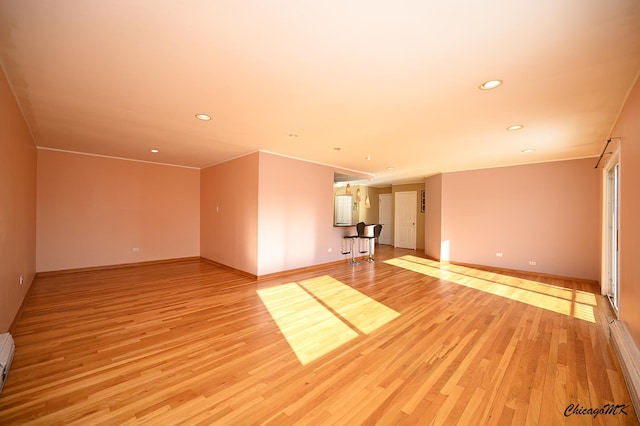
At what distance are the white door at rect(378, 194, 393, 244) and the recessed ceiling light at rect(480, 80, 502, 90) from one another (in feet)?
27.2

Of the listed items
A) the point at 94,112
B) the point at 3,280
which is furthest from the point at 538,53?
the point at 3,280

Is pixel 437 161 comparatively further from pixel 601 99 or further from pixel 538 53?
pixel 538 53

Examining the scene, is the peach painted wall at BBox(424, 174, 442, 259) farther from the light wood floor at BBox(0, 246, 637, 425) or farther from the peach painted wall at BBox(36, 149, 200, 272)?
the peach painted wall at BBox(36, 149, 200, 272)

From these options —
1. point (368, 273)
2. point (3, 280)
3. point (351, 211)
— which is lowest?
point (368, 273)

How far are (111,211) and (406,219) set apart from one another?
9055 mm

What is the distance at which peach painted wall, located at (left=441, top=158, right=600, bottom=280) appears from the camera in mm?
5473

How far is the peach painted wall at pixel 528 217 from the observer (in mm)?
5473

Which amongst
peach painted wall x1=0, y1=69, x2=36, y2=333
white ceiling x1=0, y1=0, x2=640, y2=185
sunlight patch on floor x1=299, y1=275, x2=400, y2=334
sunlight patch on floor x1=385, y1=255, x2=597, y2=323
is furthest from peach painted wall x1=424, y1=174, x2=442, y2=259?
peach painted wall x1=0, y1=69, x2=36, y2=333

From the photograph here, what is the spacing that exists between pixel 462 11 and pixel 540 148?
452cm

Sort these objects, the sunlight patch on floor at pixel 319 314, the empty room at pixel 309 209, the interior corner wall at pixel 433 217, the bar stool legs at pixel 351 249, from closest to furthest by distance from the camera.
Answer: the empty room at pixel 309 209 < the sunlight patch on floor at pixel 319 314 < the bar stool legs at pixel 351 249 < the interior corner wall at pixel 433 217

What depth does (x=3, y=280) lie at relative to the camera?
2.62 m

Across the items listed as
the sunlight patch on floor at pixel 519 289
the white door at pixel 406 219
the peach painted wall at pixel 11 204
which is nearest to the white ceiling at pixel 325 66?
the peach painted wall at pixel 11 204

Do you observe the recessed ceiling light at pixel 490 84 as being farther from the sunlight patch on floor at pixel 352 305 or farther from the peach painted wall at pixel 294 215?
the peach painted wall at pixel 294 215

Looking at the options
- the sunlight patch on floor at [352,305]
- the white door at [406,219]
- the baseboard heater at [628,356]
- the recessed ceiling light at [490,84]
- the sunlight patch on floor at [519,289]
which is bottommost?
the sunlight patch on floor at [519,289]
